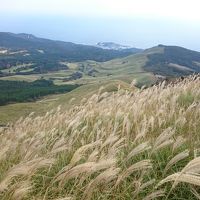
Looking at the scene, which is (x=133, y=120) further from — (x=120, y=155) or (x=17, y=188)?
(x=17, y=188)

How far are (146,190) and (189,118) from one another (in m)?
3.06

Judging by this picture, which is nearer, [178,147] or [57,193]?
[57,193]

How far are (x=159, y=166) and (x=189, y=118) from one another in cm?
247

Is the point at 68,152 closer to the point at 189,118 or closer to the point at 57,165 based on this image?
the point at 57,165

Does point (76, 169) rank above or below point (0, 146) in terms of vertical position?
above

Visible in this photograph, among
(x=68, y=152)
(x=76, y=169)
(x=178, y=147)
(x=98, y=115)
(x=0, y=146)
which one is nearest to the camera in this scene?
(x=76, y=169)

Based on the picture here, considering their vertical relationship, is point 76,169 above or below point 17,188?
above

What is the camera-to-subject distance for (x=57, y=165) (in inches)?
230

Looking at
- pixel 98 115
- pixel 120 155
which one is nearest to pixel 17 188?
pixel 120 155

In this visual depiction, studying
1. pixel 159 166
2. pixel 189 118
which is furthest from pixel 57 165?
pixel 189 118

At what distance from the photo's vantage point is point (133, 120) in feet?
25.3

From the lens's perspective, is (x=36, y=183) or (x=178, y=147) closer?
(x=36, y=183)

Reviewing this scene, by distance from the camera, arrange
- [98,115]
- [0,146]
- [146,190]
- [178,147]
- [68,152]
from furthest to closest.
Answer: [98,115] → [0,146] → [68,152] → [178,147] → [146,190]

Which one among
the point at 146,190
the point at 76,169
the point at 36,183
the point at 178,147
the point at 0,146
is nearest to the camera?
the point at 76,169
